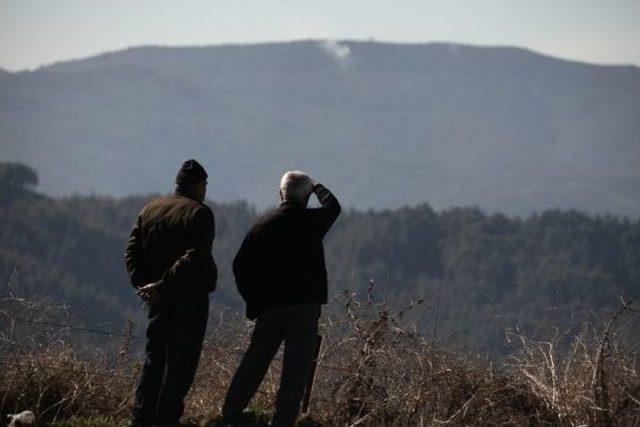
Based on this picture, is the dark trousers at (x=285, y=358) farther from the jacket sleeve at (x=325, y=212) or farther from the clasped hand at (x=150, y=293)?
the clasped hand at (x=150, y=293)

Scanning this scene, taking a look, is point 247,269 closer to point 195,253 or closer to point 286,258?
point 286,258

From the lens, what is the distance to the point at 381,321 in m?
9.19

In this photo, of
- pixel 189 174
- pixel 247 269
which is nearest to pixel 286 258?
pixel 247 269

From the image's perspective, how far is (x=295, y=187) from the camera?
8.44m

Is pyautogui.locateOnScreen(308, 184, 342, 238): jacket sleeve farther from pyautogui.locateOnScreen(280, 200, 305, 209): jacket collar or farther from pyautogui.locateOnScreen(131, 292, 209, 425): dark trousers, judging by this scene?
pyautogui.locateOnScreen(131, 292, 209, 425): dark trousers

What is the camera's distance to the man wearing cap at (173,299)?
8242 mm

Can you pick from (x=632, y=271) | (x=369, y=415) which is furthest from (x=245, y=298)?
(x=632, y=271)

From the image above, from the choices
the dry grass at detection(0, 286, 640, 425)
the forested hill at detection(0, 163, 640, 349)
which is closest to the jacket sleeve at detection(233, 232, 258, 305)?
the dry grass at detection(0, 286, 640, 425)

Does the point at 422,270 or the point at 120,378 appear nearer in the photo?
the point at 120,378

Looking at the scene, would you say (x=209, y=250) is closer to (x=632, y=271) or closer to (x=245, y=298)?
(x=245, y=298)

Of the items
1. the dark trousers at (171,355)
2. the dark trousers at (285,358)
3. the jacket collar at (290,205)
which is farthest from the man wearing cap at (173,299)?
the jacket collar at (290,205)

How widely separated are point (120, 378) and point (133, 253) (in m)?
1.12

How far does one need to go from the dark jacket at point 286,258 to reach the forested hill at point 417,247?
103 metres

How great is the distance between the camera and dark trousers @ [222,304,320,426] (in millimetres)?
8227
